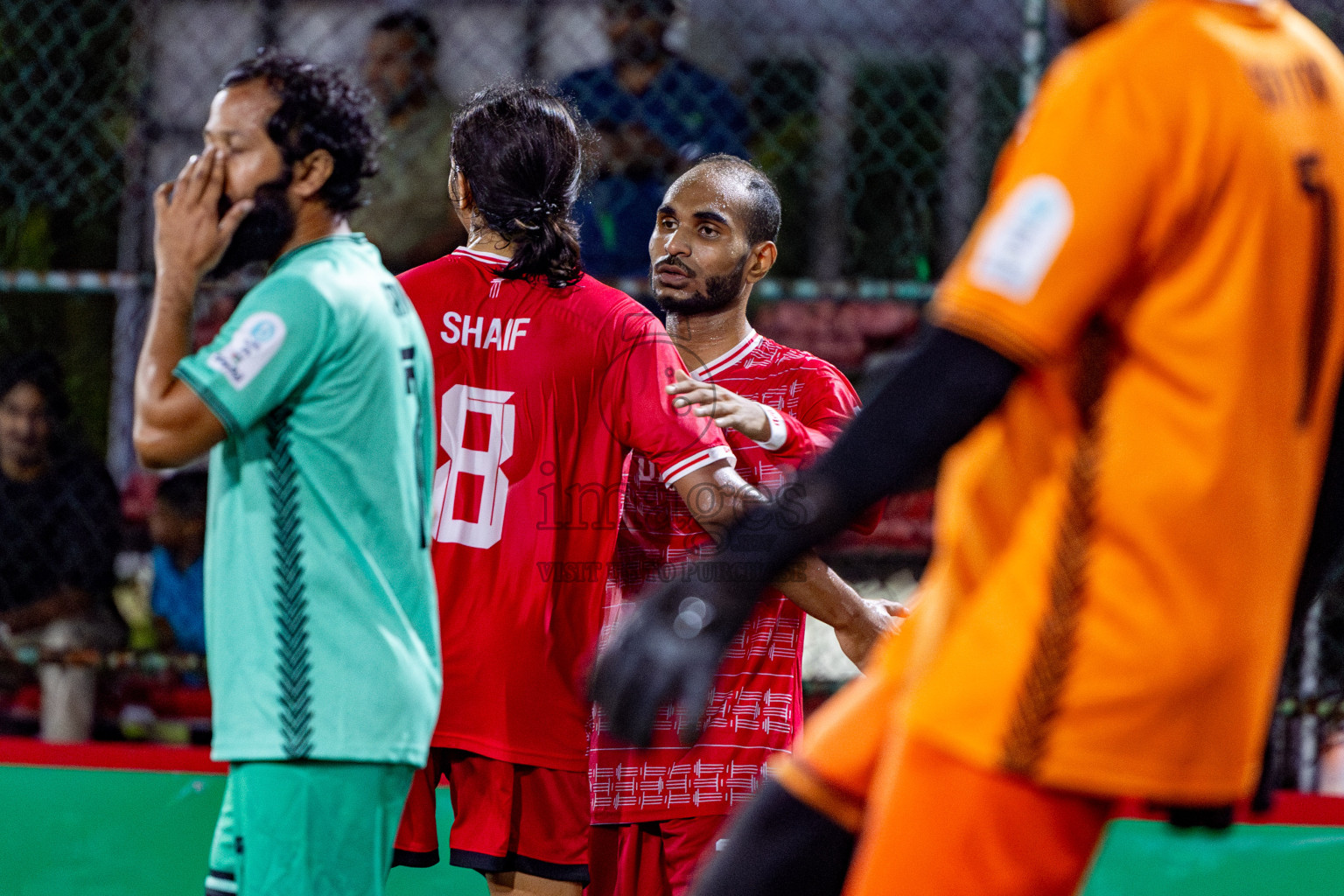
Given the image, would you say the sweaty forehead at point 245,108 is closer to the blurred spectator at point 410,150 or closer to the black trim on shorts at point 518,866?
the black trim on shorts at point 518,866

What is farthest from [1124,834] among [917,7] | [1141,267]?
[917,7]

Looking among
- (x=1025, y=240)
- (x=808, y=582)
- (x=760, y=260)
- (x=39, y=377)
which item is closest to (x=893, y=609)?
(x=808, y=582)

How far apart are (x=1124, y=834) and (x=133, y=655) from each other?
2739 mm

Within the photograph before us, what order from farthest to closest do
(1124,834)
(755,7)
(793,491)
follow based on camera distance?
1. (755,7)
2. (1124,834)
3. (793,491)

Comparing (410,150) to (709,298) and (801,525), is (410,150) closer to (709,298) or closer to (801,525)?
(709,298)

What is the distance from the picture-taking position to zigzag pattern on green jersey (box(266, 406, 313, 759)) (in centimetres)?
207

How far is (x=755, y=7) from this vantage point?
5.28 metres

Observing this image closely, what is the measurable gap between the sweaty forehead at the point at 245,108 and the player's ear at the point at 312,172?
0.26ft

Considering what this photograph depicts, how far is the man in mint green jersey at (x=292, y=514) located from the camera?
2.07m

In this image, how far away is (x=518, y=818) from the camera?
289 centimetres

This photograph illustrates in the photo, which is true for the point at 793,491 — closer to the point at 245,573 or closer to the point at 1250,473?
the point at 1250,473

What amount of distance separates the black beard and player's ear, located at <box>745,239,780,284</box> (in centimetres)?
147

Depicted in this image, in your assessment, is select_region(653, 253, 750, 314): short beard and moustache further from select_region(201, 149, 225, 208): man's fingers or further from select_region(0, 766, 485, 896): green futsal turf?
select_region(0, 766, 485, 896): green futsal turf

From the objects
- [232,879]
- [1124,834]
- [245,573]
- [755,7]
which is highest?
[755,7]
